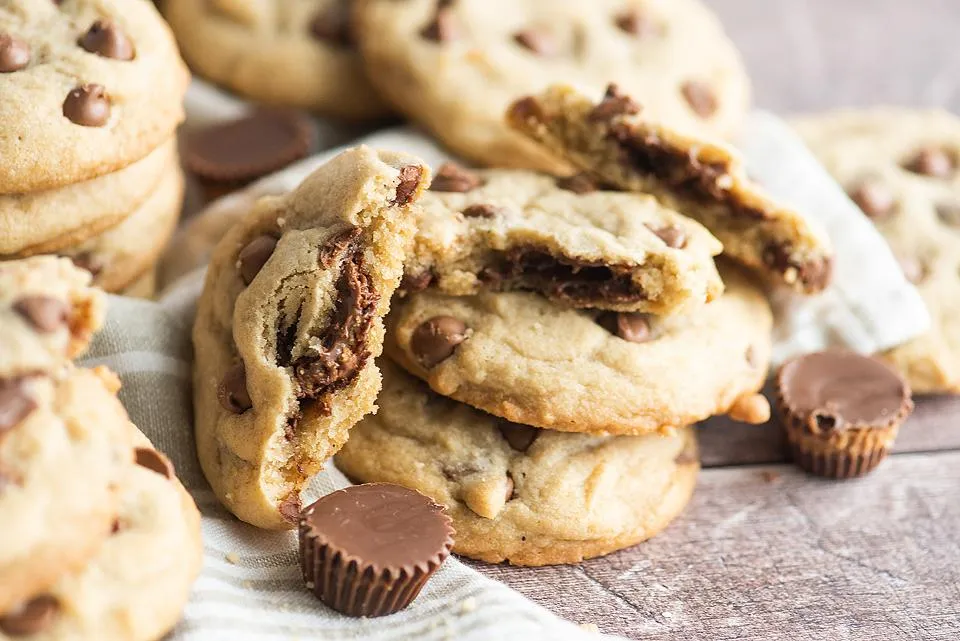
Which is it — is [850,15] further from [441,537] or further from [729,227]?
[441,537]

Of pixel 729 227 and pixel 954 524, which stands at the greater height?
pixel 729 227

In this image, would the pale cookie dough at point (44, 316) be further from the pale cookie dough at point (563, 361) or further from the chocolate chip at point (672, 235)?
the chocolate chip at point (672, 235)

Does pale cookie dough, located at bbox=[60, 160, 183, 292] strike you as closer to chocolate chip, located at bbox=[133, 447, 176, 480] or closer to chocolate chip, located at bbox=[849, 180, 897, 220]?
chocolate chip, located at bbox=[133, 447, 176, 480]

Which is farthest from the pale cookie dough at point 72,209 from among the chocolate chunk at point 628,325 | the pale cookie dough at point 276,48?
the chocolate chunk at point 628,325

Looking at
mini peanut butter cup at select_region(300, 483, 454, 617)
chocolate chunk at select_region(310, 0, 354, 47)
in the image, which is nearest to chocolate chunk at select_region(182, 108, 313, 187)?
chocolate chunk at select_region(310, 0, 354, 47)

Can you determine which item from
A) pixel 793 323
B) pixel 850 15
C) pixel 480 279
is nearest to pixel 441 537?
pixel 480 279

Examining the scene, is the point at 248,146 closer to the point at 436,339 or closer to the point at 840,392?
the point at 436,339
